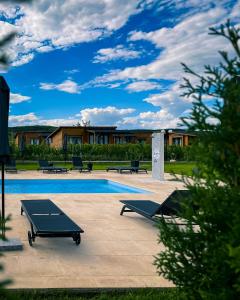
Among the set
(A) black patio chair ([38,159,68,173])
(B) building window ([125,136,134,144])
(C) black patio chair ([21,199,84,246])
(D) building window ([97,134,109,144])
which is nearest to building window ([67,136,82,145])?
(D) building window ([97,134,109,144])

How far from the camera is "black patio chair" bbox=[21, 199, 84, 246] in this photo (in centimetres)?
657

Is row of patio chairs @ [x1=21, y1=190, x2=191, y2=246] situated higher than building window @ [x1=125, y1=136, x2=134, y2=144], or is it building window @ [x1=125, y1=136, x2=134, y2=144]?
building window @ [x1=125, y1=136, x2=134, y2=144]

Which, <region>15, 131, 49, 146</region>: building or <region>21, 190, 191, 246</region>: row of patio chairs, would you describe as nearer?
<region>21, 190, 191, 246</region>: row of patio chairs

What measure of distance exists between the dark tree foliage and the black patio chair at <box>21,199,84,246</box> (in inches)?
148

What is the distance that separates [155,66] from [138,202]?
24.6 m

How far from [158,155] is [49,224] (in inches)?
587

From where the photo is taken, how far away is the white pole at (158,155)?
841 inches

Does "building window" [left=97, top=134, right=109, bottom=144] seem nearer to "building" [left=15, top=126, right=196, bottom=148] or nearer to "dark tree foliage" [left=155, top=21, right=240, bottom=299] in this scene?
"building" [left=15, top=126, right=196, bottom=148]

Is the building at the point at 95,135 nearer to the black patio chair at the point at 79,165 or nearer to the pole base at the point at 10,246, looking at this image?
the black patio chair at the point at 79,165

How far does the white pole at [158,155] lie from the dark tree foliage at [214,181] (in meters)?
18.3

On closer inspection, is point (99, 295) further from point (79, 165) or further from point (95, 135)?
point (95, 135)

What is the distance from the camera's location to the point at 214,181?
9.48 feet

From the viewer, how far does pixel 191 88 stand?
2922mm

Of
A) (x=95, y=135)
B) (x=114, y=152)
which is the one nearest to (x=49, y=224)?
(x=114, y=152)
